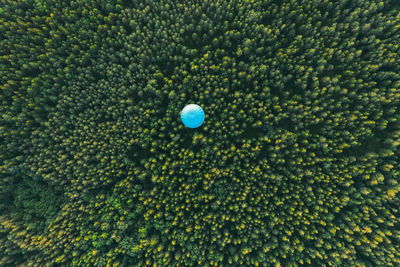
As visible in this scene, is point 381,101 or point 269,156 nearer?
point 381,101

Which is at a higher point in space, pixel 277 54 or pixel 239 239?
pixel 277 54

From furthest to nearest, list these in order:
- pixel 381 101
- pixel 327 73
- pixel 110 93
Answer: pixel 110 93 < pixel 327 73 < pixel 381 101

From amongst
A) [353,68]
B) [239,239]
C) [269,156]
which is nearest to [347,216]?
[269,156]

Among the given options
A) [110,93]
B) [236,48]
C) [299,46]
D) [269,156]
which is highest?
[110,93]

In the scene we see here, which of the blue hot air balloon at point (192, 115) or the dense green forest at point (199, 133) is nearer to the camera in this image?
the blue hot air balloon at point (192, 115)

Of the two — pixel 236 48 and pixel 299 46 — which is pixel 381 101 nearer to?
pixel 299 46
